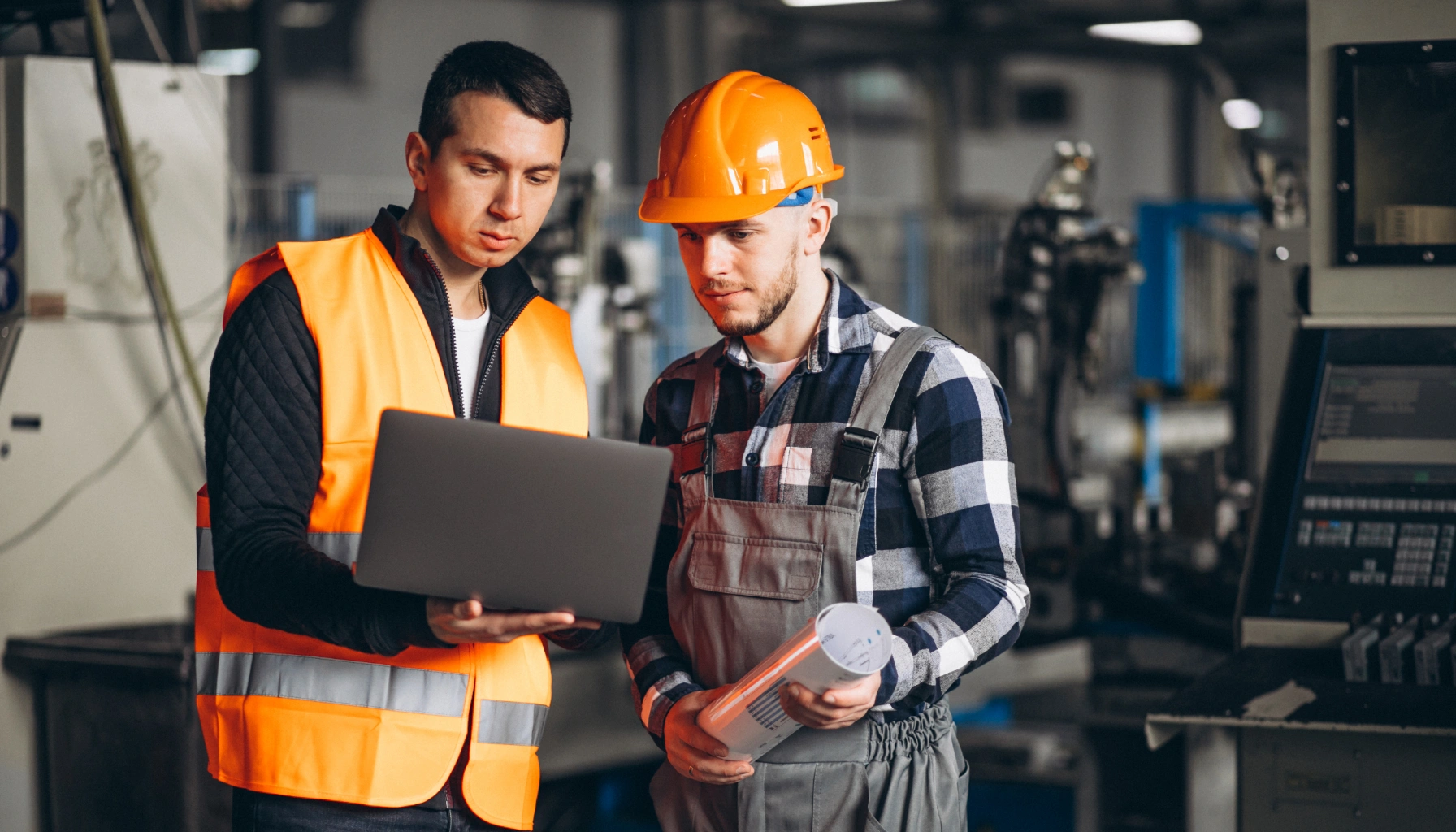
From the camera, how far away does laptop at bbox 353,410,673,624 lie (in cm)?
144

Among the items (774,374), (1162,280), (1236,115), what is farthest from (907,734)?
(1236,115)

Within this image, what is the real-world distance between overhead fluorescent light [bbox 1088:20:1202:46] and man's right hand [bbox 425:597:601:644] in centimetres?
857

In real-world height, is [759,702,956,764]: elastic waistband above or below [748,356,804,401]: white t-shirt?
below

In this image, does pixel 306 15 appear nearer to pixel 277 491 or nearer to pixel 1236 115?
pixel 1236 115

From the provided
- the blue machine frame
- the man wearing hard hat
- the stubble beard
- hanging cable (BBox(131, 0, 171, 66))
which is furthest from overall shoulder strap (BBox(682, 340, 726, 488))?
the blue machine frame

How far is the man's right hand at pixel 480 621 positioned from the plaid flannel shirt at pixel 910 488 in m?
0.31

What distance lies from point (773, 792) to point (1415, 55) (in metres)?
1.70

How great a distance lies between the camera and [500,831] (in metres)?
1.74

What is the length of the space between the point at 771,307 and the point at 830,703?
512mm

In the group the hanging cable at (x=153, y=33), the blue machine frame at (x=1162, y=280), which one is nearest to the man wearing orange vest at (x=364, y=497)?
the hanging cable at (x=153, y=33)

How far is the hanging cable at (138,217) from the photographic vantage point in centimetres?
297

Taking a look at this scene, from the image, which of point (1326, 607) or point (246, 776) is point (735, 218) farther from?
point (1326, 607)

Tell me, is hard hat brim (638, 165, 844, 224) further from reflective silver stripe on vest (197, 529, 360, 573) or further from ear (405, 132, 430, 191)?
reflective silver stripe on vest (197, 529, 360, 573)

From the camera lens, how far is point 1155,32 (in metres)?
10.6
